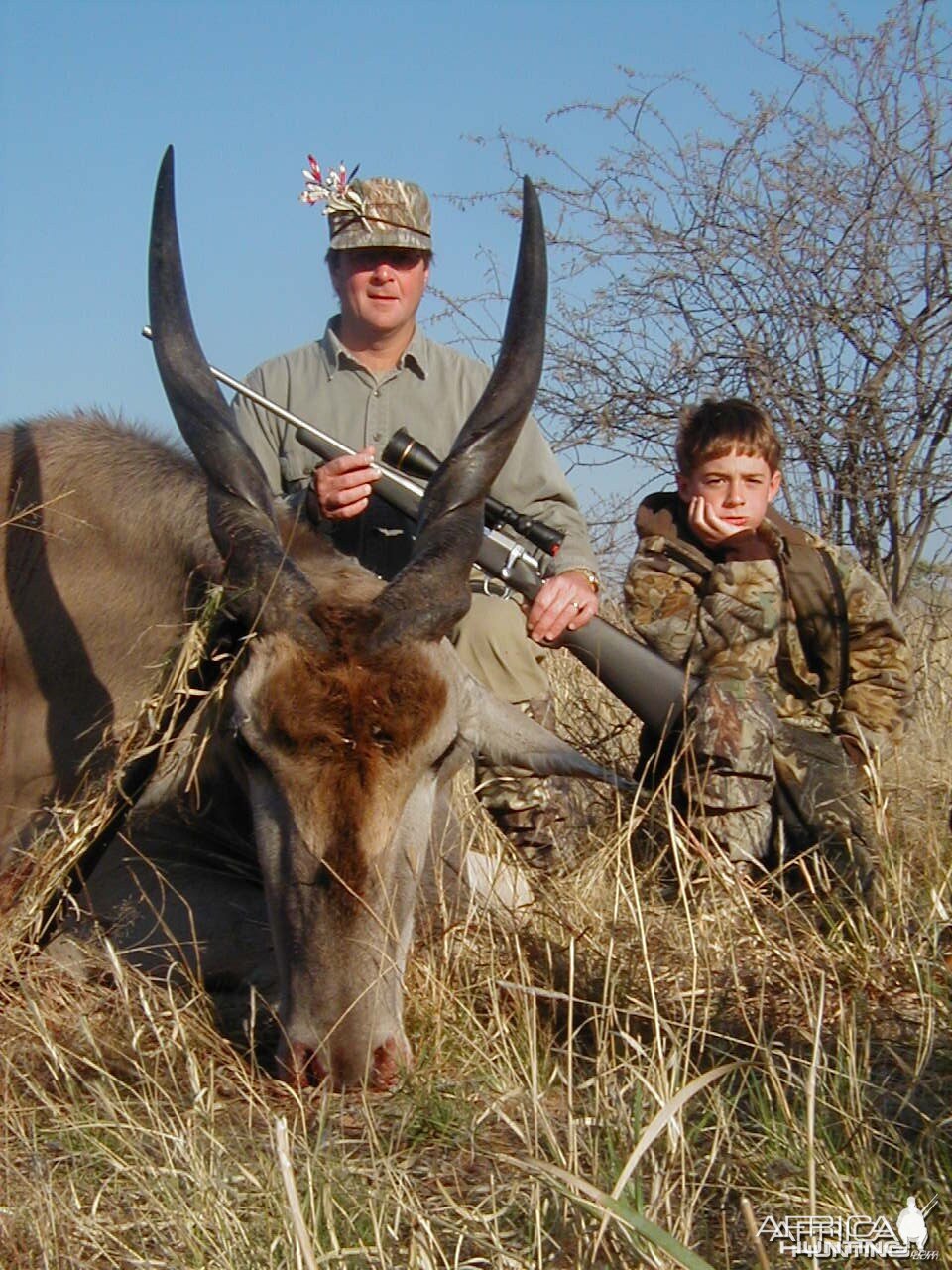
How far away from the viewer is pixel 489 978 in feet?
12.0

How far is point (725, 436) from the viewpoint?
571 cm

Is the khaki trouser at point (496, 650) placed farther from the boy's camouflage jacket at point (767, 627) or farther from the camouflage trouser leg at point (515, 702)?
the boy's camouflage jacket at point (767, 627)

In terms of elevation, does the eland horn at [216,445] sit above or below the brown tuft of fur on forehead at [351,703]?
above

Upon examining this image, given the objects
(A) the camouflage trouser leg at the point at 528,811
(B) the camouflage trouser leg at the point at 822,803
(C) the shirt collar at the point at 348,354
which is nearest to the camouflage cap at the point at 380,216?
(C) the shirt collar at the point at 348,354

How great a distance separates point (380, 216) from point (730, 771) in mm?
2726

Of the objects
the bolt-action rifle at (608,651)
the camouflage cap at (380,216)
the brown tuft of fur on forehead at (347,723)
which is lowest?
the brown tuft of fur on forehead at (347,723)

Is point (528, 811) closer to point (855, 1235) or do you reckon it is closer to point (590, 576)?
point (590, 576)

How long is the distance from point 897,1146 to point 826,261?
712 cm

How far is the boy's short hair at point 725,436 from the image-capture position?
5.71 meters

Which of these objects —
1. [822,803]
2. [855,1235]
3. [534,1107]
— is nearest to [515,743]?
[822,803]

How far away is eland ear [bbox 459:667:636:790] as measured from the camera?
14.4 ft

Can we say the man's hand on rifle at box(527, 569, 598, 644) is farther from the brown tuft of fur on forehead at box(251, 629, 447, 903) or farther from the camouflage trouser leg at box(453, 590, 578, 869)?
the brown tuft of fur on forehead at box(251, 629, 447, 903)

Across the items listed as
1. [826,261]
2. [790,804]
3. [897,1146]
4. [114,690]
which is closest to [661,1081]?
[897,1146]

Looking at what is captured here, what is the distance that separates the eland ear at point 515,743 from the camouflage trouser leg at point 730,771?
2.13 ft
